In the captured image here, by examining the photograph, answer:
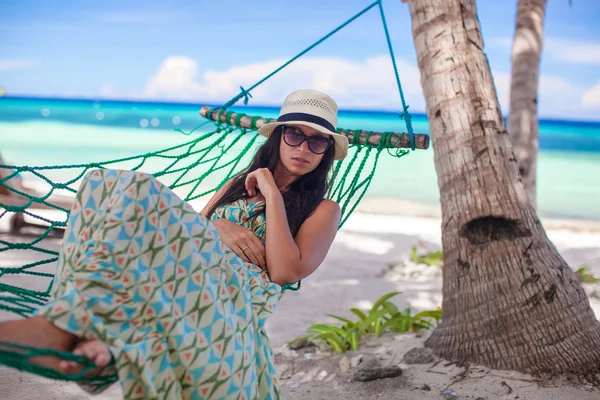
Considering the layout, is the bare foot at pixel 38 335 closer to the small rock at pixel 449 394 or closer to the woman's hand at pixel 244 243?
the woman's hand at pixel 244 243

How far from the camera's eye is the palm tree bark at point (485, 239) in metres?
2.06

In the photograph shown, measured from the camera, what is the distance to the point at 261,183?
1.95m

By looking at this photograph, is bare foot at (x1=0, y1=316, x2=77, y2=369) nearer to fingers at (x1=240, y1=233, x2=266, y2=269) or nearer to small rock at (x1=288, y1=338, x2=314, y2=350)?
fingers at (x1=240, y1=233, x2=266, y2=269)

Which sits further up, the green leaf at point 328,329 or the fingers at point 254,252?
the fingers at point 254,252

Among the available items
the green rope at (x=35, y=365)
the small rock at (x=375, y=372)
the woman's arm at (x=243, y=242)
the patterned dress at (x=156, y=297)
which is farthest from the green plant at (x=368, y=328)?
the green rope at (x=35, y=365)

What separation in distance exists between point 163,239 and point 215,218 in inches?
26.7

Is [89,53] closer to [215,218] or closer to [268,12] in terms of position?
[268,12]

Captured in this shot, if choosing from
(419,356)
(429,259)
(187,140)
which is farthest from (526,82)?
(187,140)

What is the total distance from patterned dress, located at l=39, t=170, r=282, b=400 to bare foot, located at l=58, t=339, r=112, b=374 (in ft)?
0.05

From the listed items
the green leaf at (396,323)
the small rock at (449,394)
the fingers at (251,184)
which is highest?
the fingers at (251,184)

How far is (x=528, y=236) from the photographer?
212 centimetres

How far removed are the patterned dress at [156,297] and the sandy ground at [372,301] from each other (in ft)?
2.81

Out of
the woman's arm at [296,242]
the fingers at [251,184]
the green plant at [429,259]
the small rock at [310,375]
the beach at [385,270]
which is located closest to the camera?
the woman's arm at [296,242]

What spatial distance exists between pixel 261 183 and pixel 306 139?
0.20 m
